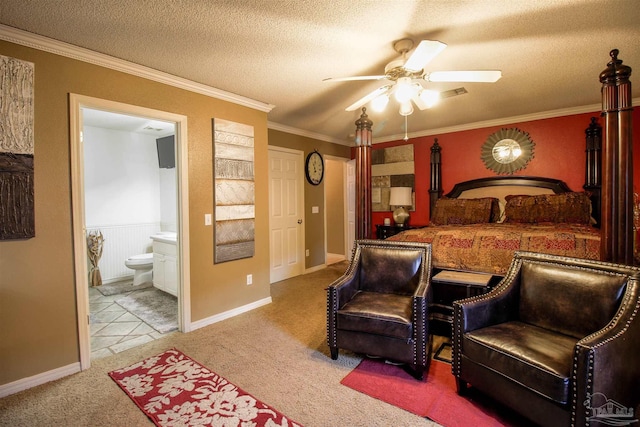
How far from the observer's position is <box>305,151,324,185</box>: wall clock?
534 cm

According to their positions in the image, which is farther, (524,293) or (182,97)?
(182,97)

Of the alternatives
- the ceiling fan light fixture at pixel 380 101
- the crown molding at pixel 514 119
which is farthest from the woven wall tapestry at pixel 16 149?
the crown molding at pixel 514 119

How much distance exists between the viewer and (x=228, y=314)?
342 cm

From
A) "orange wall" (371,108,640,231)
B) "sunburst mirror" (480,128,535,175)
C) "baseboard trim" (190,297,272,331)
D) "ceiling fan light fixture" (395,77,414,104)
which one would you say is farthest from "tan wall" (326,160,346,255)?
"ceiling fan light fixture" (395,77,414,104)

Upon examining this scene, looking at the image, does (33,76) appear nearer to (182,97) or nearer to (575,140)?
(182,97)

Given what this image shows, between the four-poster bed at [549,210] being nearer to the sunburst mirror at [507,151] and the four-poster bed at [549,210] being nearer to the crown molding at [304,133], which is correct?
the sunburst mirror at [507,151]

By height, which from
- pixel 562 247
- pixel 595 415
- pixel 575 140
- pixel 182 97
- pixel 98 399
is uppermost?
pixel 182 97

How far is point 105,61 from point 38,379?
2494 millimetres

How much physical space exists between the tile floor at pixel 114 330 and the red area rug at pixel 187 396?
464mm

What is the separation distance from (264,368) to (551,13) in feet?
10.5

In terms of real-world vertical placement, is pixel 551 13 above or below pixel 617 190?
above

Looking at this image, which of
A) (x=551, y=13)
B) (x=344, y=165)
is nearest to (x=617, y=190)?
(x=551, y=13)

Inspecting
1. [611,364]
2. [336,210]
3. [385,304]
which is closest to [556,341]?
[611,364]

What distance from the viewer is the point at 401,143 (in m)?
5.70
